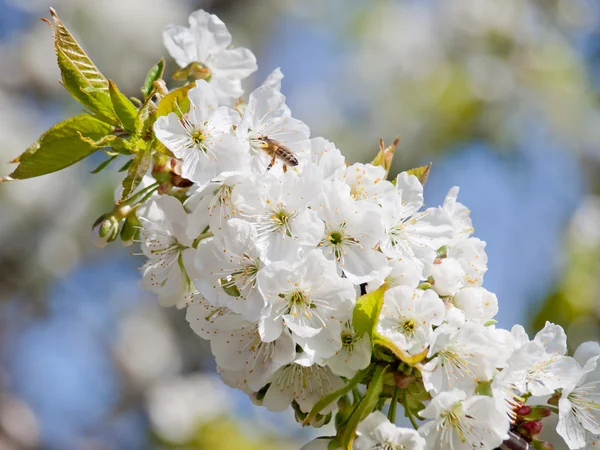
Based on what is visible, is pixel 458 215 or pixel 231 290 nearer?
pixel 231 290

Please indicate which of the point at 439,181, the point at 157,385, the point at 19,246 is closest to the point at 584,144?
the point at 439,181

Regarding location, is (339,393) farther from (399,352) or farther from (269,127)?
(269,127)

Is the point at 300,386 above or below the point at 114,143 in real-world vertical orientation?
below

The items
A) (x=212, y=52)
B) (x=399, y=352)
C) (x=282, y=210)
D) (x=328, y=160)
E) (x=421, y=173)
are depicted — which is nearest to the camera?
(x=399, y=352)

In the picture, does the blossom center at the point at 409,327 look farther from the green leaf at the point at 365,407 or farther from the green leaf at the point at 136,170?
the green leaf at the point at 136,170

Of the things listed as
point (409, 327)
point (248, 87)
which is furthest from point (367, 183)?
point (248, 87)

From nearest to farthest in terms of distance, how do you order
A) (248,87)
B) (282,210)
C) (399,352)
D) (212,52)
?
1. (399,352)
2. (282,210)
3. (212,52)
4. (248,87)

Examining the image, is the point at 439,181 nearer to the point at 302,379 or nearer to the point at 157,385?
the point at 157,385
